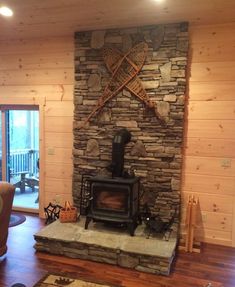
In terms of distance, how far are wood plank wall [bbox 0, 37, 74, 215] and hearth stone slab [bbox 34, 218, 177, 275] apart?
3.31ft

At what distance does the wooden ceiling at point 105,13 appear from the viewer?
3.02m

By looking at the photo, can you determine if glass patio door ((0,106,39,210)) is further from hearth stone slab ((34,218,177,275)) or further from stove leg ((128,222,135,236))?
stove leg ((128,222,135,236))

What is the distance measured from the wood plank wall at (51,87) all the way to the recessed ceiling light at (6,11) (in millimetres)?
926

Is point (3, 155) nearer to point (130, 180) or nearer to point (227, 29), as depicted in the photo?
point (130, 180)

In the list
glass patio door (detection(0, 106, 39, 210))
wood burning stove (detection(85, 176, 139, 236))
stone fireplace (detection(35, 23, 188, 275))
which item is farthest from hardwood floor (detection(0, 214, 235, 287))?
glass patio door (detection(0, 106, 39, 210))

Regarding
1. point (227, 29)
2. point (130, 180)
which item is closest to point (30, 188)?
point (130, 180)

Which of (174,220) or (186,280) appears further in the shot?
(174,220)

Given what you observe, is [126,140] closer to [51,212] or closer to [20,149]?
[51,212]

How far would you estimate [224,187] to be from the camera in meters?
3.67

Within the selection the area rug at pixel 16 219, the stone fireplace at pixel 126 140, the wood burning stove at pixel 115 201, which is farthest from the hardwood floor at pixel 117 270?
the area rug at pixel 16 219

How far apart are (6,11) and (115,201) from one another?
2631 mm

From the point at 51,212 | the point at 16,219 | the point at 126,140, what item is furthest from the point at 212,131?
the point at 16,219

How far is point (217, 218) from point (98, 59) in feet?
8.85

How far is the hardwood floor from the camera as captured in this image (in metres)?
2.79
